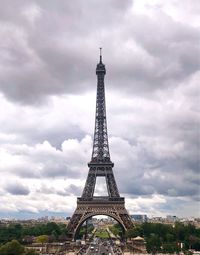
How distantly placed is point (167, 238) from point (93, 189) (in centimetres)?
1781

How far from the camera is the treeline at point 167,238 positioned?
73562 millimetres

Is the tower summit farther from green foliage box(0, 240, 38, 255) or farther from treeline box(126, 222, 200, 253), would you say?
green foliage box(0, 240, 38, 255)

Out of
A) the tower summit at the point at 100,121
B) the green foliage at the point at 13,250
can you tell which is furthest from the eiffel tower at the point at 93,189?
the green foliage at the point at 13,250

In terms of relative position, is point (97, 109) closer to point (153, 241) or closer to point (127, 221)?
point (127, 221)

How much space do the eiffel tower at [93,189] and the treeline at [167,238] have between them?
17.2ft

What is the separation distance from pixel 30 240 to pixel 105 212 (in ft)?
52.2

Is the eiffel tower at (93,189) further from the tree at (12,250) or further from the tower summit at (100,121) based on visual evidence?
the tree at (12,250)

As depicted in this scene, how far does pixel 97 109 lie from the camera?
94875mm

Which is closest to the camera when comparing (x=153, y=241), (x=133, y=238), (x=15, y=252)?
(x=15, y=252)

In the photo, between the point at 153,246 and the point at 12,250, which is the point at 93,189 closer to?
the point at 153,246

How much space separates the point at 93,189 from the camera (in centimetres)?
9412

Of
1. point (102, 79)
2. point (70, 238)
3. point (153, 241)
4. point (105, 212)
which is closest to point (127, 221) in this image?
point (105, 212)

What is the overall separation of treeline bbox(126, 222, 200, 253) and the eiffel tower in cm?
524

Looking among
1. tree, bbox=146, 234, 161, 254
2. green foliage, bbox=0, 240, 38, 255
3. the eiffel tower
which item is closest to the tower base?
the eiffel tower
